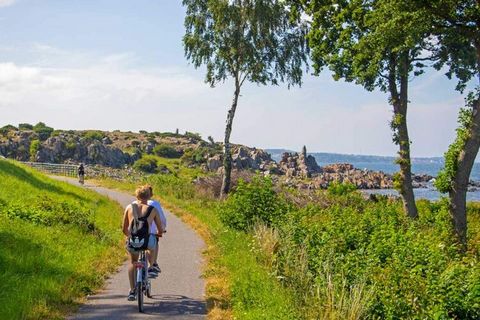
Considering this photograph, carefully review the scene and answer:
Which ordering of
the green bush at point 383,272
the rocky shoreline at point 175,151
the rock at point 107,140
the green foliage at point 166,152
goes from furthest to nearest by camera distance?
the rock at point 107,140, the green foliage at point 166,152, the rocky shoreline at point 175,151, the green bush at point 383,272

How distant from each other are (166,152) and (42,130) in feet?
99.6

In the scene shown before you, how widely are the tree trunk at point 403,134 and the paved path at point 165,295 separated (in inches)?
460

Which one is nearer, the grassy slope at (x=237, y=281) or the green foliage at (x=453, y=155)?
the grassy slope at (x=237, y=281)

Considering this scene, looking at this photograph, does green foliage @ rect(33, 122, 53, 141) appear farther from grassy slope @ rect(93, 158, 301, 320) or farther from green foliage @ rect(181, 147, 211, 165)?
grassy slope @ rect(93, 158, 301, 320)

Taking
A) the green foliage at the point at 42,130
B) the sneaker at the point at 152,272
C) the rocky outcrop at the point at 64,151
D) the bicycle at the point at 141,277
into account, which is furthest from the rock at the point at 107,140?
the bicycle at the point at 141,277

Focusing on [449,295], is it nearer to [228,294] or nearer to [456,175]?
[228,294]

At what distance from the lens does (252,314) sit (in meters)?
8.77

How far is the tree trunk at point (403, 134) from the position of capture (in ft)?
76.4

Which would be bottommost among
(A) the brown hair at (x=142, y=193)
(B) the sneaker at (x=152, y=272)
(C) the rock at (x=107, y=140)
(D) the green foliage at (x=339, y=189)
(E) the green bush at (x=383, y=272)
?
(B) the sneaker at (x=152, y=272)

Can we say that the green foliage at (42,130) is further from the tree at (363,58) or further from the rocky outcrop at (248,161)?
the tree at (363,58)

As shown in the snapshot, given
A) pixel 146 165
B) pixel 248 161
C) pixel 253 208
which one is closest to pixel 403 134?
pixel 253 208

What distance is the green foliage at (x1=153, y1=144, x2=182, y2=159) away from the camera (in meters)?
106

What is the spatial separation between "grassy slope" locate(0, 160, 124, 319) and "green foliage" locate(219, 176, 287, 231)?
3.92 metres

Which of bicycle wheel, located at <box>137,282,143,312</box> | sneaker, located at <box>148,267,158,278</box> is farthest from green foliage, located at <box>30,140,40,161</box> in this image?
bicycle wheel, located at <box>137,282,143,312</box>
